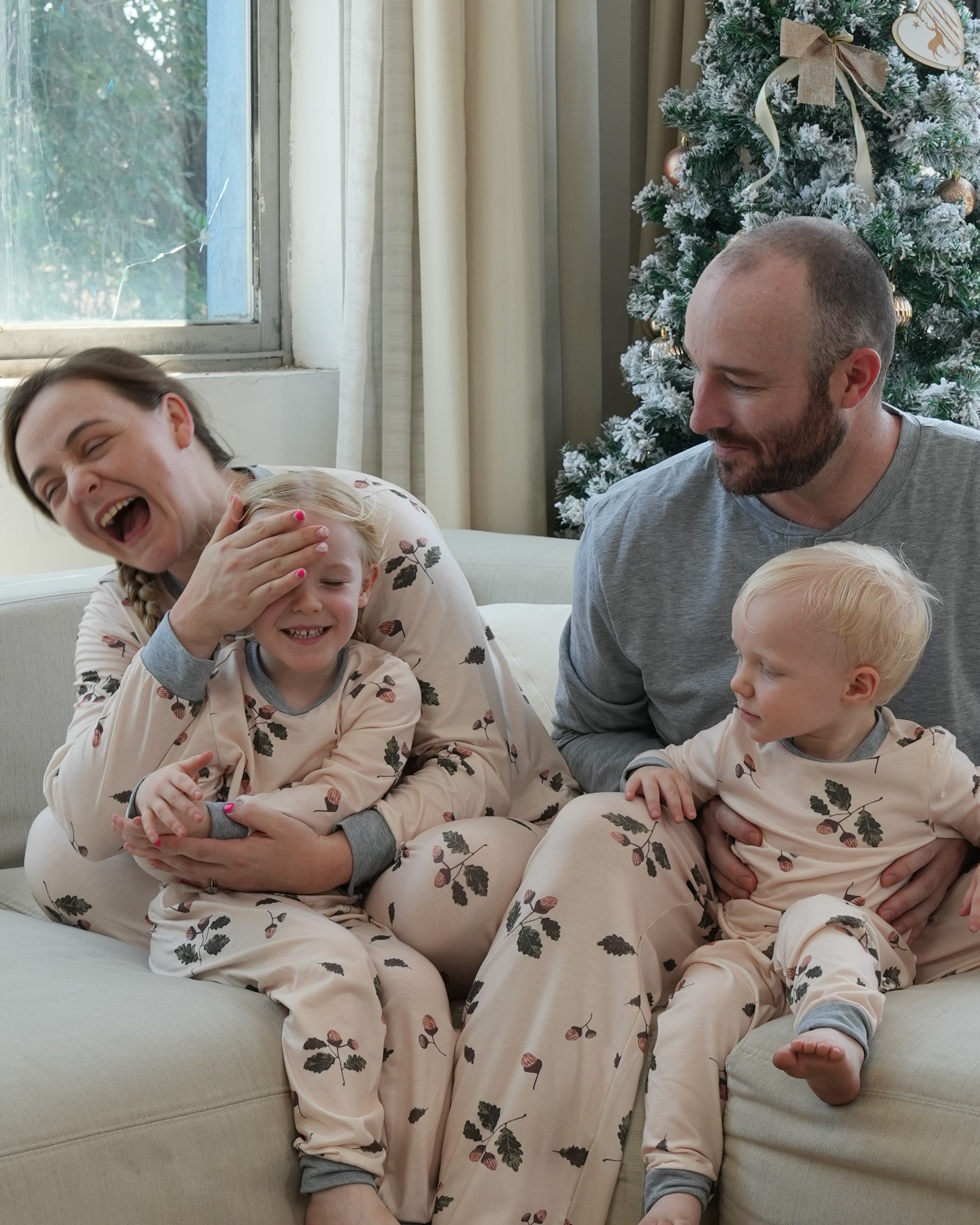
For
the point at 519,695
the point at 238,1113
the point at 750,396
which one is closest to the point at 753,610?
the point at 750,396

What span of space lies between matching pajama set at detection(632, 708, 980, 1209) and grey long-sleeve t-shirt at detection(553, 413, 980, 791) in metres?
0.14

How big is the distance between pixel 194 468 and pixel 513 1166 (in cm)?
90

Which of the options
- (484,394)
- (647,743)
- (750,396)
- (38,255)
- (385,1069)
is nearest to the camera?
(385,1069)

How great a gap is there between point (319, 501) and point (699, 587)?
0.52m

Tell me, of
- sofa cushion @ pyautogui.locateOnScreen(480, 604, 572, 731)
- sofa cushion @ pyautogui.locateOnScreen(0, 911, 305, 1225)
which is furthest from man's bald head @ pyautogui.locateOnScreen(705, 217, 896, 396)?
sofa cushion @ pyautogui.locateOnScreen(0, 911, 305, 1225)

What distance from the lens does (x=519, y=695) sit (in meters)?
Result: 1.84

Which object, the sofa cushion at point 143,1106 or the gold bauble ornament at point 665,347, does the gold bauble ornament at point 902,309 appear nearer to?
the gold bauble ornament at point 665,347

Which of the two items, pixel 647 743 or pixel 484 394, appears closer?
pixel 647 743

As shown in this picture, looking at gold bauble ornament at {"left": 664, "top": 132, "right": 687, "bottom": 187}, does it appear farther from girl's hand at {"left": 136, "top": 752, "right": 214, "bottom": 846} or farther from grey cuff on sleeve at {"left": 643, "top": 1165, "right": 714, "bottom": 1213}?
grey cuff on sleeve at {"left": 643, "top": 1165, "right": 714, "bottom": 1213}

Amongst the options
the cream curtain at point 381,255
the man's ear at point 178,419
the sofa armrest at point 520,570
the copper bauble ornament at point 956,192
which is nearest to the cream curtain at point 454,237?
the cream curtain at point 381,255

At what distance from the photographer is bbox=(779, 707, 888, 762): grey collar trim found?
4.94ft

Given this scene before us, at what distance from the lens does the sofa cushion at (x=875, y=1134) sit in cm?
114

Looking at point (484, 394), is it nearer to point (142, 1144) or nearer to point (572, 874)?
point (572, 874)

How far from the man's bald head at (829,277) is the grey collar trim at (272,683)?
666mm
